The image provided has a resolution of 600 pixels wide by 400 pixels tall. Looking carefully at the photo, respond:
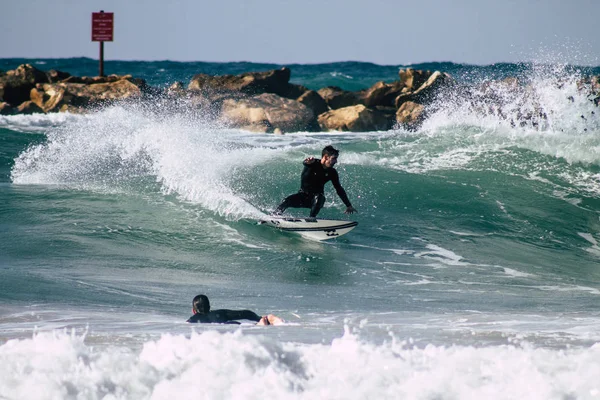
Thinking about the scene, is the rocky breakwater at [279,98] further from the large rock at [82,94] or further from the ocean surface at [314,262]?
the ocean surface at [314,262]

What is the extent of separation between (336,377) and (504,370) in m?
1.09

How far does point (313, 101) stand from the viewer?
28.5 meters

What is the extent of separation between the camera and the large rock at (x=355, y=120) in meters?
26.3

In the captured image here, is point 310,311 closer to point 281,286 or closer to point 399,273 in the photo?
point 281,286

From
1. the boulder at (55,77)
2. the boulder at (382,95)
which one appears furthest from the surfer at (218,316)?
the boulder at (55,77)

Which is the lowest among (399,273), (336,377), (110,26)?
(399,273)

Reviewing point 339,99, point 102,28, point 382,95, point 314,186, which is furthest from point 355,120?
point 102,28

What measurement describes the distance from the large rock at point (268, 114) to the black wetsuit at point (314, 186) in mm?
14346

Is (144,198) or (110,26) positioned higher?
(110,26)

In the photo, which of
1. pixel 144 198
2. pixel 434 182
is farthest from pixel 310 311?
pixel 434 182

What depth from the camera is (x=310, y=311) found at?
8.12 m

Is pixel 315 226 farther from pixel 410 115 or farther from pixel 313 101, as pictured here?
pixel 313 101

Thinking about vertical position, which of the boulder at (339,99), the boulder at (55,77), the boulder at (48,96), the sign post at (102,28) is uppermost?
the sign post at (102,28)

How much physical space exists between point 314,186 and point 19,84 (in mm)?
22482
